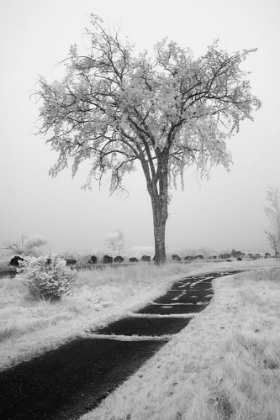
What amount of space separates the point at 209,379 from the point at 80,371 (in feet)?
4.85

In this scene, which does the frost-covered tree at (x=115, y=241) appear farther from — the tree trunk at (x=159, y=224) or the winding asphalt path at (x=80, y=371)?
the winding asphalt path at (x=80, y=371)

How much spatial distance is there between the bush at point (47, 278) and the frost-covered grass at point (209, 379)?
14.7ft

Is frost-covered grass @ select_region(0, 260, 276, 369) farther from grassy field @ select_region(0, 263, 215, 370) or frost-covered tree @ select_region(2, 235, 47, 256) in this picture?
frost-covered tree @ select_region(2, 235, 47, 256)

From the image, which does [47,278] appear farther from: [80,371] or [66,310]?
[80,371]

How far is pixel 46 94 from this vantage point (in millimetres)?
16219

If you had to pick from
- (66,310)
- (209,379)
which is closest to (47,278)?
(66,310)

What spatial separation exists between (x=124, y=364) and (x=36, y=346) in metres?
1.46

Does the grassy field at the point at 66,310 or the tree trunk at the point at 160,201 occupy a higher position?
the tree trunk at the point at 160,201

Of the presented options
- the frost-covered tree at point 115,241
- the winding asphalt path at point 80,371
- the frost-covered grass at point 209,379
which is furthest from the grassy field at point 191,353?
the frost-covered tree at point 115,241

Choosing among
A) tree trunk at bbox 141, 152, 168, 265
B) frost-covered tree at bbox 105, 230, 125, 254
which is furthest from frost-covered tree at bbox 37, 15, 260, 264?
frost-covered tree at bbox 105, 230, 125, 254

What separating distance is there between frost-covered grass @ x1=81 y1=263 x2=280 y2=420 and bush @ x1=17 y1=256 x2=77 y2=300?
4.47 meters

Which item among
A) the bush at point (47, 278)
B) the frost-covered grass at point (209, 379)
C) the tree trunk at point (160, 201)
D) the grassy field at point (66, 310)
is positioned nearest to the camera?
the frost-covered grass at point (209, 379)

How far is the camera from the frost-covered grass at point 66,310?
4275 mm

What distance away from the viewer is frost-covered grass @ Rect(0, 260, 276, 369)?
428cm
